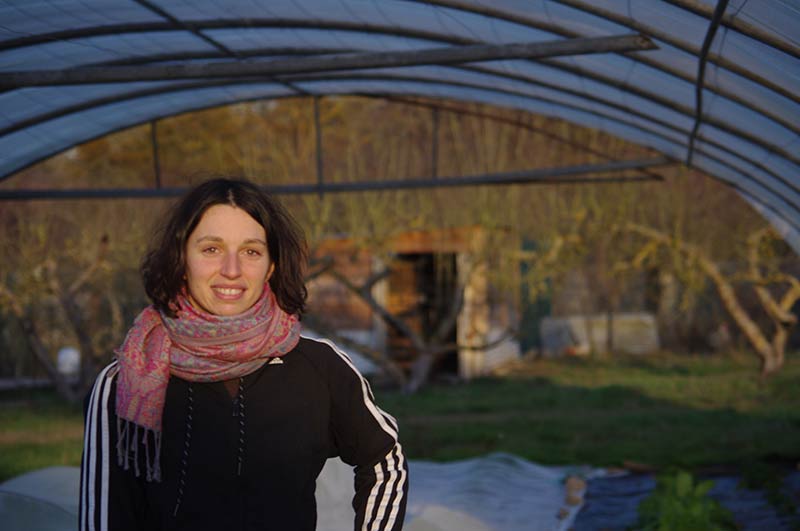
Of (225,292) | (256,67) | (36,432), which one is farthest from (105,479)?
(36,432)

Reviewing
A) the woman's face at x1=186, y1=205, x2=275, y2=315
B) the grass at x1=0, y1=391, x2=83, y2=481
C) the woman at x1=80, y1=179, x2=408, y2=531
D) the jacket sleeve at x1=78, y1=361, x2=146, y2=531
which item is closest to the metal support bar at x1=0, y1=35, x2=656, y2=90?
the woman at x1=80, y1=179, x2=408, y2=531

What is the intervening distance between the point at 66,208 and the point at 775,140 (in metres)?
13.9

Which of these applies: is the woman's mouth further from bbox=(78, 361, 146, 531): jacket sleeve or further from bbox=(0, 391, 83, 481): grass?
bbox=(0, 391, 83, 481): grass

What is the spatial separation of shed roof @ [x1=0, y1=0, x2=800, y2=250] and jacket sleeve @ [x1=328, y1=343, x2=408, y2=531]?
2.30 metres

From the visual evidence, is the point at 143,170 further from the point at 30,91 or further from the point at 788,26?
the point at 788,26

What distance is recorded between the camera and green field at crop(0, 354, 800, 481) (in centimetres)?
1042

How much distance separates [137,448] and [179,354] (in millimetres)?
248

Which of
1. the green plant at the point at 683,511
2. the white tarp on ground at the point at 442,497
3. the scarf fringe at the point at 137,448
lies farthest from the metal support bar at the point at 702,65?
the white tarp on ground at the point at 442,497

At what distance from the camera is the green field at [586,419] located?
10422 mm

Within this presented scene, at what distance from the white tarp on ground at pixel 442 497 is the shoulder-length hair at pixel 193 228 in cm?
302

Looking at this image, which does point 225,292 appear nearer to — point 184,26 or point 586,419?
point 184,26

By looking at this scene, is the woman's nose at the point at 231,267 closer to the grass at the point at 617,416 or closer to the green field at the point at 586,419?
the green field at the point at 586,419

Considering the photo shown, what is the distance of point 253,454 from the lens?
2.45 meters

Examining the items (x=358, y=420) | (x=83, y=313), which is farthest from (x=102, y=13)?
(x=83, y=313)
